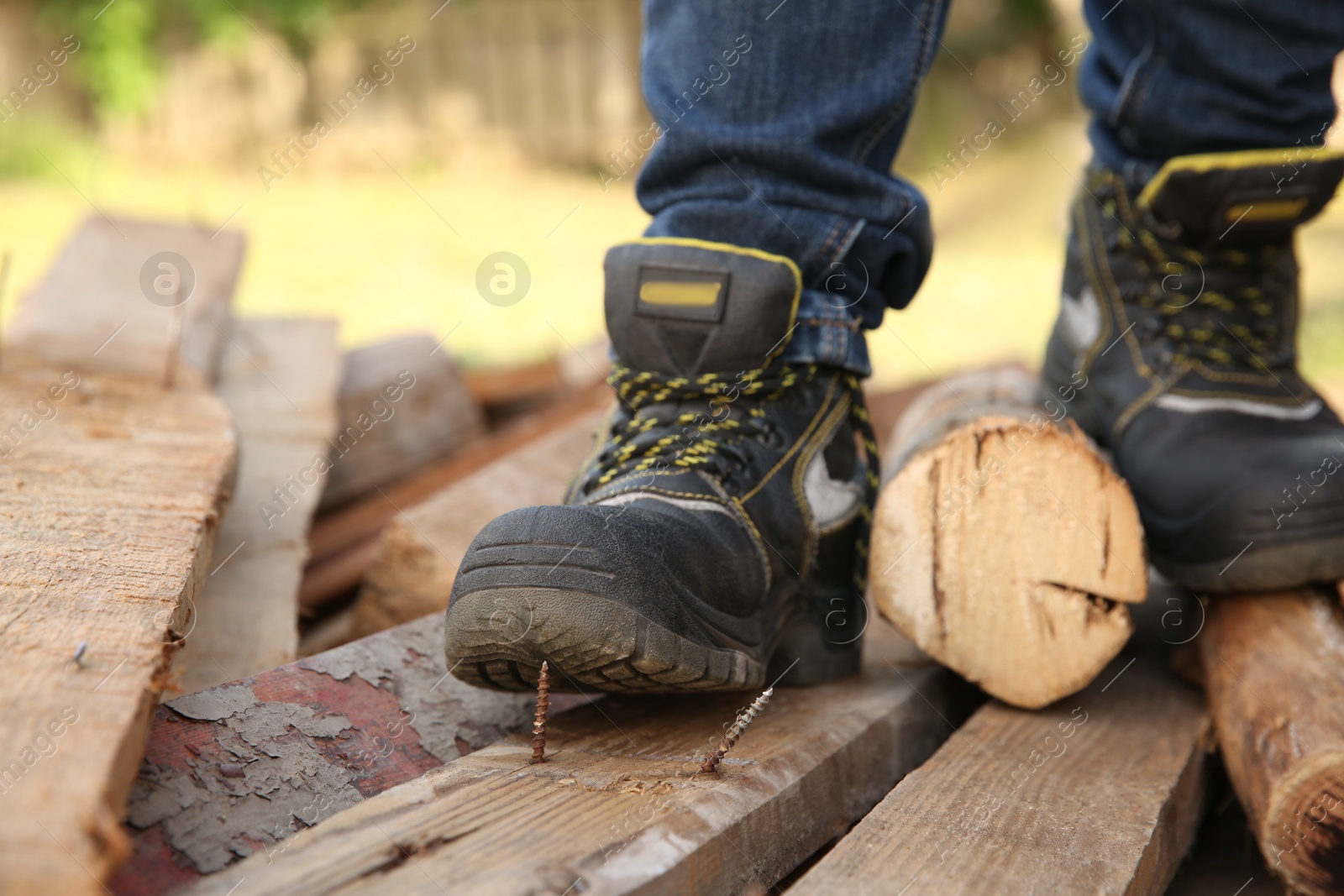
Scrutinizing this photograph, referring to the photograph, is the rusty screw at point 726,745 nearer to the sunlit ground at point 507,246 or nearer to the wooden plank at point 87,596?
the wooden plank at point 87,596

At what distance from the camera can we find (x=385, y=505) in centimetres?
226

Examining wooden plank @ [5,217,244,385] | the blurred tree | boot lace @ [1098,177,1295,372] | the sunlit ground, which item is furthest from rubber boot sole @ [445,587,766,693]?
the blurred tree

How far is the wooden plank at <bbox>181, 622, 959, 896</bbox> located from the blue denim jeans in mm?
479

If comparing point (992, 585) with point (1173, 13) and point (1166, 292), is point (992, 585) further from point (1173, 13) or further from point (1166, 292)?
point (1173, 13)

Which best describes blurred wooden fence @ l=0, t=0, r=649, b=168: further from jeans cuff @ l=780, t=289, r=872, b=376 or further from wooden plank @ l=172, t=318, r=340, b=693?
jeans cuff @ l=780, t=289, r=872, b=376

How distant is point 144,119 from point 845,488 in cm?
1081

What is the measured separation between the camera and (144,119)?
34.0ft

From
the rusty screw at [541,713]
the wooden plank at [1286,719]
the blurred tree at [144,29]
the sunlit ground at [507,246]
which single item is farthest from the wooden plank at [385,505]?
the blurred tree at [144,29]

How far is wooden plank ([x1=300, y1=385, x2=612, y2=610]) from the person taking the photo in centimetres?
202

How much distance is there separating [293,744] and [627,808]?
336mm

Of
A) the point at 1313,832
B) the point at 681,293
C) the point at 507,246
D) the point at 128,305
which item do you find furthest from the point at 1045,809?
the point at 507,246

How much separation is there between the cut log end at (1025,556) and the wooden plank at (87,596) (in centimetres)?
84

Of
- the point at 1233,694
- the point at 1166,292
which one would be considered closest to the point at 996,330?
the point at 1166,292

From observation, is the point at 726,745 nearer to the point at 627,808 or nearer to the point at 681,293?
the point at 627,808
